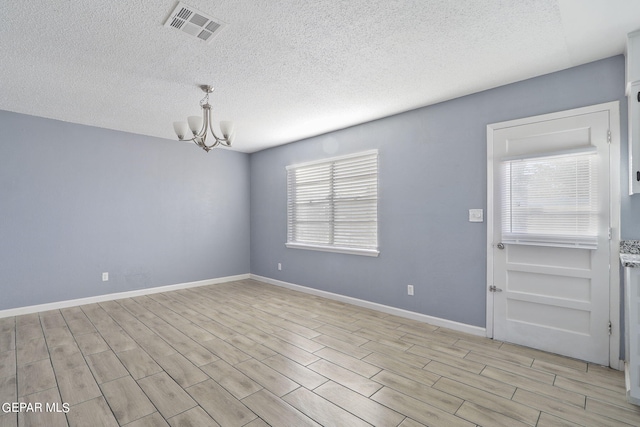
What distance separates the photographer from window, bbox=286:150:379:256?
421 cm

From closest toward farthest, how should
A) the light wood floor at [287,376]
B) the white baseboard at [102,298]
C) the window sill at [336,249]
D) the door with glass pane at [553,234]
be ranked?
1. the light wood floor at [287,376]
2. the door with glass pane at [553,234]
3. the white baseboard at [102,298]
4. the window sill at [336,249]

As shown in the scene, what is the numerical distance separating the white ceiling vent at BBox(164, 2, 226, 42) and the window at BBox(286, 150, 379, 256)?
2.52 meters

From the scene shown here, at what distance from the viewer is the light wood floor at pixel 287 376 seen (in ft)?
6.23

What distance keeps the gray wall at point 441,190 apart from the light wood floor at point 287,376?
19.3 inches

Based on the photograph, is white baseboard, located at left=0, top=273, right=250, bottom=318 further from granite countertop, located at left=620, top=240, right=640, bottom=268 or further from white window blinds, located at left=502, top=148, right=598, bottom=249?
granite countertop, located at left=620, top=240, right=640, bottom=268

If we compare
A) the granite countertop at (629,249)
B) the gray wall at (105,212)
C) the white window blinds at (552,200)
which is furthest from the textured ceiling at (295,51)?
the granite countertop at (629,249)

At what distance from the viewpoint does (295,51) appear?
2.45m

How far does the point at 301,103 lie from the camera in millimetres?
3541

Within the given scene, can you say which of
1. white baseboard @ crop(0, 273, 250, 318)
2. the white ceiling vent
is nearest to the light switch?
the white ceiling vent

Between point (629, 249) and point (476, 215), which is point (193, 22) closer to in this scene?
point (476, 215)

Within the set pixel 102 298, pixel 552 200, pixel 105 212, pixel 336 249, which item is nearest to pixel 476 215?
pixel 552 200

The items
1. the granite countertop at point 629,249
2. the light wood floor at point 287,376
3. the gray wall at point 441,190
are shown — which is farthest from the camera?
the gray wall at point 441,190

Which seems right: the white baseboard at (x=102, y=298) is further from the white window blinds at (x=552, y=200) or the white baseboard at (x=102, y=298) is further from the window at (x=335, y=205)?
the white window blinds at (x=552, y=200)

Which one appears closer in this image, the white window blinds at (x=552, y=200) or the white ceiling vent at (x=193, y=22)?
the white ceiling vent at (x=193, y=22)
